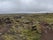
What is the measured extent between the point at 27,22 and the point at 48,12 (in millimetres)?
1137

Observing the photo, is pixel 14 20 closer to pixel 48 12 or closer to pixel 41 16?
pixel 41 16

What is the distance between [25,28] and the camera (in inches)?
137

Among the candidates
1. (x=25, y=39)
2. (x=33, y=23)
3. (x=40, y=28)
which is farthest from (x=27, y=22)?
(x=25, y=39)

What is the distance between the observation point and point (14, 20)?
3.78 metres

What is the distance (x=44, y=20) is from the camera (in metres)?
3.80

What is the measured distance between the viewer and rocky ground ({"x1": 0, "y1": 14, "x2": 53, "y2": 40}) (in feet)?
10.6

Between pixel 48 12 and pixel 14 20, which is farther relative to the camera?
pixel 48 12

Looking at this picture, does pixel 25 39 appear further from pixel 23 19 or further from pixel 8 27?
pixel 23 19

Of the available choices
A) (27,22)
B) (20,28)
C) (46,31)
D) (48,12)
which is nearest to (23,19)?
(27,22)

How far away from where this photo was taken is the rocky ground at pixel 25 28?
322 centimetres

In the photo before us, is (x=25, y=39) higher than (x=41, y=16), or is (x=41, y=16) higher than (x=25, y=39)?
(x=41, y=16)

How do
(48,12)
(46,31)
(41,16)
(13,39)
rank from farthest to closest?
(48,12) → (41,16) → (46,31) → (13,39)

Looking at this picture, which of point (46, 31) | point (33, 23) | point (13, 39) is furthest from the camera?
point (33, 23)

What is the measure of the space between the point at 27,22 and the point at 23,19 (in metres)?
0.19
